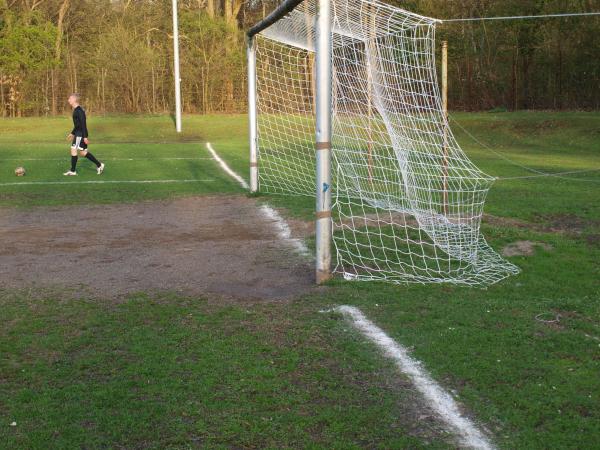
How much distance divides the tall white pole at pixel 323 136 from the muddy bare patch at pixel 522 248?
2.19 meters

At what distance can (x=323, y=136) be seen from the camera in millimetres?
7004

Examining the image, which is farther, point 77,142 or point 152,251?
point 77,142

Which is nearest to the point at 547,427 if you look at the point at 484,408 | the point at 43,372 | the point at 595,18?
the point at 484,408

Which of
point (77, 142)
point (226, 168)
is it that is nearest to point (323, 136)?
point (77, 142)

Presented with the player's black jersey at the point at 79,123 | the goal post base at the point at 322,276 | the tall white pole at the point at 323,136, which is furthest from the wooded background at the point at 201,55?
the goal post base at the point at 322,276

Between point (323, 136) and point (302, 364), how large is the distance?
2.77 metres

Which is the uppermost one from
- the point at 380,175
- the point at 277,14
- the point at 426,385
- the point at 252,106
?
the point at 277,14

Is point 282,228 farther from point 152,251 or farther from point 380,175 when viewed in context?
point 380,175

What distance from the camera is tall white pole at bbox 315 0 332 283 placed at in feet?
22.7

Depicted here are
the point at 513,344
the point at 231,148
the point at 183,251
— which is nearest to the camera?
the point at 513,344

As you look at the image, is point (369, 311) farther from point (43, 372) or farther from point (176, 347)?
point (43, 372)

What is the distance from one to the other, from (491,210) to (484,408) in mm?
7089

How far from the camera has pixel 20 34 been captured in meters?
36.9

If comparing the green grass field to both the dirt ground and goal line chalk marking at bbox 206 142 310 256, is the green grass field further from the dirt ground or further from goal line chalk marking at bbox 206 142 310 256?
goal line chalk marking at bbox 206 142 310 256
